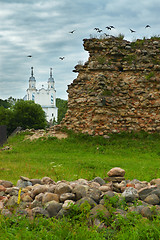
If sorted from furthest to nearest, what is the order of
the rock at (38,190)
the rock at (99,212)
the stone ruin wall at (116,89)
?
1. the stone ruin wall at (116,89)
2. the rock at (38,190)
3. the rock at (99,212)

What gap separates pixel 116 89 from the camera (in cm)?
1369

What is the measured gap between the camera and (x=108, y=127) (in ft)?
43.0

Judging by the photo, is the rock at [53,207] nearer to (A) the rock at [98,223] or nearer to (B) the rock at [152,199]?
(A) the rock at [98,223]

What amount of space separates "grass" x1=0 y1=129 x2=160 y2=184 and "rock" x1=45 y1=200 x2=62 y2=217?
8.33 feet

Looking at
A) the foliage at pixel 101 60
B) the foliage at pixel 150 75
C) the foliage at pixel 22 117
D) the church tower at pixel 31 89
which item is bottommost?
the foliage at pixel 22 117

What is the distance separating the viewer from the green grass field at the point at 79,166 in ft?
11.3

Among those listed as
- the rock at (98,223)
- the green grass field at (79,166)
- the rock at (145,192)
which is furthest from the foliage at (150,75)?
the rock at (98,223)

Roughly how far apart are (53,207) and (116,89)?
10162mm

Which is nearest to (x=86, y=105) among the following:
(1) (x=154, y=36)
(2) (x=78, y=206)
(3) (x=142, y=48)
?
(3) (x=142, y=48)

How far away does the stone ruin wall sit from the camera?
13344mm

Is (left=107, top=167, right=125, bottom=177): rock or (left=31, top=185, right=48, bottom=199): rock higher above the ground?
(left=107, top=167, right=125, bottom=177): rock

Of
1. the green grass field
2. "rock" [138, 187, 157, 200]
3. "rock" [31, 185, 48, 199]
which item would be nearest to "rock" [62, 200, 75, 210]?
the green grass field

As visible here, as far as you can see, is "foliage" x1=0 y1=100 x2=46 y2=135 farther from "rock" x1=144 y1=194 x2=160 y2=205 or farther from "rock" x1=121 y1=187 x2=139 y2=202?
"rock" x1=144 y1=194 x2=160 y2=205

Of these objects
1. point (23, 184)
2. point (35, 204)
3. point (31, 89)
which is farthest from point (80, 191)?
point (31, 89)
